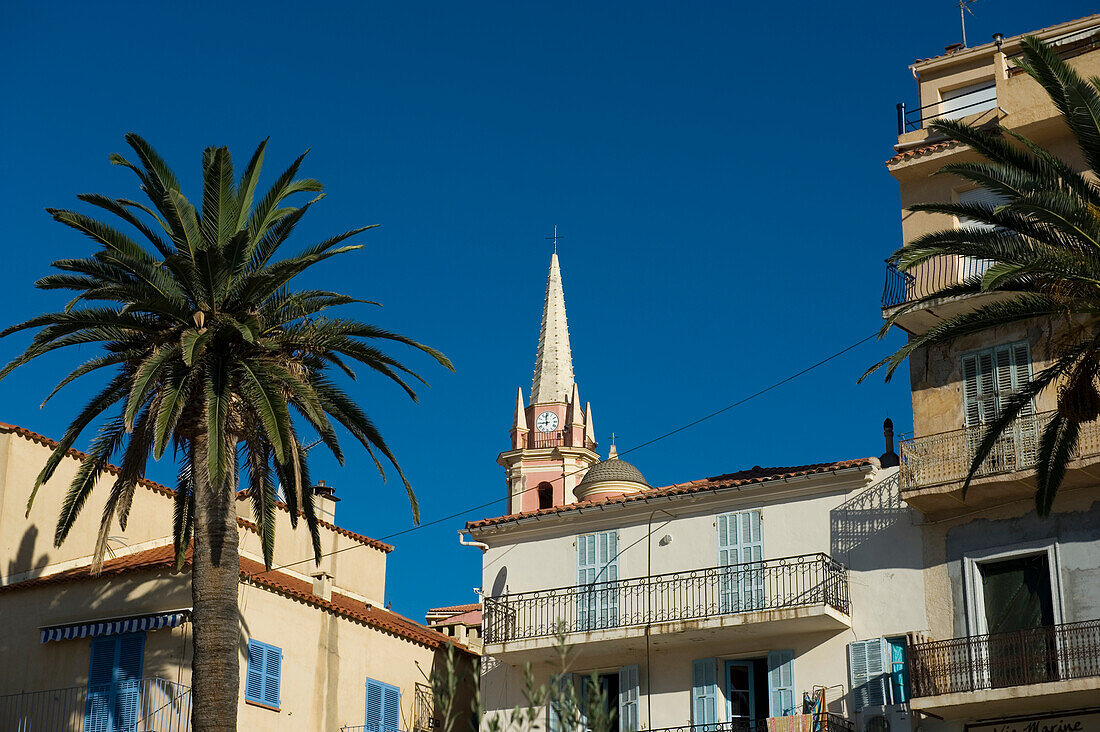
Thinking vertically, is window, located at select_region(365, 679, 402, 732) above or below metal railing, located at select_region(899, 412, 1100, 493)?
below

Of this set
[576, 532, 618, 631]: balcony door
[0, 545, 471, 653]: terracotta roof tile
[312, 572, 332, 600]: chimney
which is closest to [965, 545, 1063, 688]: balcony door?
[576, 532, 618, 631]: balcony door

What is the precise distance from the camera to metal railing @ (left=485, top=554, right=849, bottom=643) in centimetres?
2983

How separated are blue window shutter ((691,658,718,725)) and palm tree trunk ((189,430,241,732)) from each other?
10.1 m

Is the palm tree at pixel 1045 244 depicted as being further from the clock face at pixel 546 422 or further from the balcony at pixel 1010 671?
the clock face at pixel 546 422

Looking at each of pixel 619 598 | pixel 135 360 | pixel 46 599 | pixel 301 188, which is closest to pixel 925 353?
pixel 619 598

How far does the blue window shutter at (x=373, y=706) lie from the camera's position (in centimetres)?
3266

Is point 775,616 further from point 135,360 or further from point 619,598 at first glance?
point 135,360

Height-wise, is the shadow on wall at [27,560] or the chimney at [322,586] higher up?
the shadow on wall at [27,560]

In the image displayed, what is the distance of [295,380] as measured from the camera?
24.6 m

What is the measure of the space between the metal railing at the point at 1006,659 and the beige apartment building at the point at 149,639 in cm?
949

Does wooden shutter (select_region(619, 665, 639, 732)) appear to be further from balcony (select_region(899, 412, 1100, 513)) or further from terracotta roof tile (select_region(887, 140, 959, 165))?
terracotta roof tile (select_region(887, 140, 959, 165))

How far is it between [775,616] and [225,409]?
37.7ft

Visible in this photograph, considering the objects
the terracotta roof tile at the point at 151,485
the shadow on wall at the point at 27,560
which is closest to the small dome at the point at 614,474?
the terracotta roof tile at the point at 151,485

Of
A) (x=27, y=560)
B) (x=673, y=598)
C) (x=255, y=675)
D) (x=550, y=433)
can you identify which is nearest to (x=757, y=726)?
(x=673, y=598)
